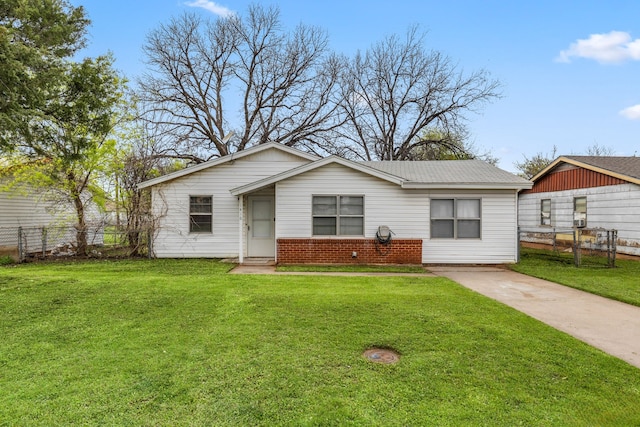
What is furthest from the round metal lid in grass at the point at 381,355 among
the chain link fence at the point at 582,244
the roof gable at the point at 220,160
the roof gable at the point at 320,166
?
the roof gable at the point at 220,160

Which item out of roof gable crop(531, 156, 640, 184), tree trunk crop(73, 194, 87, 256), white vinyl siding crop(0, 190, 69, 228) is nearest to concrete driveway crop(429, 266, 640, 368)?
roof gable crop(531, 156, 640, 184)

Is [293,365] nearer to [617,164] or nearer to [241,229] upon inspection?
[241,229]

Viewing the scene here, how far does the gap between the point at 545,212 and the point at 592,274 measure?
7.85 metres

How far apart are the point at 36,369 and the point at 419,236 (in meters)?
9.40

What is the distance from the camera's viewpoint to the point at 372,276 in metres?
8.69

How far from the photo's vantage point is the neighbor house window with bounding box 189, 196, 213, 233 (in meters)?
11.9

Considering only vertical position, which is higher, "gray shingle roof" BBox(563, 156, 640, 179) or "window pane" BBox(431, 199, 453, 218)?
"gray shingle roof" BBox(563, 156, 640, 179)

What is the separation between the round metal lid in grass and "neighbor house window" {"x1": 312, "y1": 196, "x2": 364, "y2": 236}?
264 inches

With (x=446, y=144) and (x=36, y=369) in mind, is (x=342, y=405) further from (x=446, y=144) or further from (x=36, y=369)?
(x=446, y=144)

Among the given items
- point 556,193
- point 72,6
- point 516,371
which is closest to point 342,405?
point 516,371

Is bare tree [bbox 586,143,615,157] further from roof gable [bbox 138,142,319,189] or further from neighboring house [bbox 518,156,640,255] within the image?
roof gable [bbox 138,142,319,189]

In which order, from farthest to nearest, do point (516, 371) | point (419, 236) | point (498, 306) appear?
point (419, 236), point (498, 306), point (516, 371)

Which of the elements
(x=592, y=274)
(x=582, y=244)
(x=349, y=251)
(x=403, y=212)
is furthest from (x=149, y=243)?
(x=582, y=244)

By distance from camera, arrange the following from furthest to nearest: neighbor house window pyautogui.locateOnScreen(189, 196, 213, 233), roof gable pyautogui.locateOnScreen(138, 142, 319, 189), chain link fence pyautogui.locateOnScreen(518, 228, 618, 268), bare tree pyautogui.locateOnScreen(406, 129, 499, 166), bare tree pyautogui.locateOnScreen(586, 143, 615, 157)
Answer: bare tree pyautogui.locateOnScreen(586, 143, 615, 157)
bare tree pyautogui.locateOnScreen(406, 129, 499, 166)
neighbor house window pyautogui.locateOnScreen(189, 196, 213, 233)
roof gable pyautogui.locateOnScreen(138, 142, 319, 189)
chain link fence pyautogui.locateOnScreen(518, 228, 618, 268)
